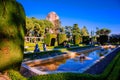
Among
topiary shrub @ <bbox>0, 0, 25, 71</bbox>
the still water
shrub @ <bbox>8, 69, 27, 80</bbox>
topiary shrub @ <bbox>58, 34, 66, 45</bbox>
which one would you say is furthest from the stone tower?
shrub @ <bbox>8, 69, 27, 80</bbox>

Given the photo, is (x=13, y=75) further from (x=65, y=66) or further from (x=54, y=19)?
(x=54, y=19)

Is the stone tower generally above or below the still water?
above

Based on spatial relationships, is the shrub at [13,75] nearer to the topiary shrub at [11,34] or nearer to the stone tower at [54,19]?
the topiary shrub at [11,34]

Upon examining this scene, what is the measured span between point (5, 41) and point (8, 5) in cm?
103

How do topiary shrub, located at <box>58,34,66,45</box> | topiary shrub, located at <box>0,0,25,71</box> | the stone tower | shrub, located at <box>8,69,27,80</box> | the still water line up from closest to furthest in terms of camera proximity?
topiary shrub, located at <box>0,0,25,71</box>
shrub, located at <box>8,69,27,80</box>
the still water
topiary shrub, located at <box>58,34,66,45</box>
the stone tower

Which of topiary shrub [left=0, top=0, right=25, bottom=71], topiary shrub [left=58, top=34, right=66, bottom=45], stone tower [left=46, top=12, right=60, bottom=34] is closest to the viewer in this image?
topiary shrub [left=0, top=0, right=25, bottom=71]

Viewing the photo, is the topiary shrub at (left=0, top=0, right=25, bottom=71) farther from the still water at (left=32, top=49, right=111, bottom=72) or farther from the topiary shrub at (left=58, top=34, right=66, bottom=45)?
the topiary shrub at (left=58, top=34, right=66, bottom=45)

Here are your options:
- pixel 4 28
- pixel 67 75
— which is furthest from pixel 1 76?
pixel 67 75

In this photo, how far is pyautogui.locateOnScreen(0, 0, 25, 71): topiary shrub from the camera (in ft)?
15.3

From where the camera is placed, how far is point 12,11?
5023mm

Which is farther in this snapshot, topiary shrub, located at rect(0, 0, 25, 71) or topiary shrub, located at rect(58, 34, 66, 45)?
topiary shrub, located at rect(58, 34, 66, 45)

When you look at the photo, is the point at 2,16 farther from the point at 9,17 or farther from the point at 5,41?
the point at 5,41

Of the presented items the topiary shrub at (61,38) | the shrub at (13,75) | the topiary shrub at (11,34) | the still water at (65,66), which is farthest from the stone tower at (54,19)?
the shrub at (13,75)

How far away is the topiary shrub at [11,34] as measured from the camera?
4.66 meters
